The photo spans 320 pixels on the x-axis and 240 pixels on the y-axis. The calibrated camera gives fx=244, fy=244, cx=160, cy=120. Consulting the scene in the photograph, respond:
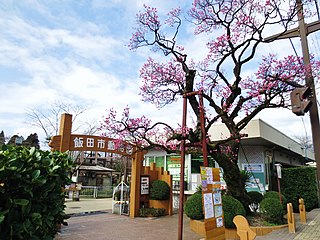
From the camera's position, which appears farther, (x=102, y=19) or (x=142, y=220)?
(x=142, y=220)

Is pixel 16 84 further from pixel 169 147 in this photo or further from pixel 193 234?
pixel 193 234

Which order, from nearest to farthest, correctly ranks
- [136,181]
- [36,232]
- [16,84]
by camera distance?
[36,232]
[136,181]
[16,84]

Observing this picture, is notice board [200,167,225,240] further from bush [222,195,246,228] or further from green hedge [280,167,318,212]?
green hedge [280,167,318,212]

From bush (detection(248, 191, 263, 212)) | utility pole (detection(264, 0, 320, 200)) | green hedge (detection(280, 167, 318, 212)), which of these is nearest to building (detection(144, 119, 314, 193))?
green hedge (detection(280, 167, 318, 212))

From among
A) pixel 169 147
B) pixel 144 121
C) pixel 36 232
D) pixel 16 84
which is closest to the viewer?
pixel 36 232

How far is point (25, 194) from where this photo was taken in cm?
192

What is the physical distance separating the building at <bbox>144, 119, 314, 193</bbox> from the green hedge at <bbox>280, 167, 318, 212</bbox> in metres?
0.86

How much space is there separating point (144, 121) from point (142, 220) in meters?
4.10

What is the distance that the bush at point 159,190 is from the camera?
956cm

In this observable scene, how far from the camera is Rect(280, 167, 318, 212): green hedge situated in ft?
31.2

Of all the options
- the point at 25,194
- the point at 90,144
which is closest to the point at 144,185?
the point at 90,144

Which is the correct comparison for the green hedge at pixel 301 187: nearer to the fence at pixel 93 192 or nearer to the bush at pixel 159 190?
the bush at pixel 159 190

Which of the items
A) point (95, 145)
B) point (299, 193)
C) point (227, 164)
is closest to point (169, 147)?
point (227, 164)

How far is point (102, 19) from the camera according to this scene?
22.5 feet
